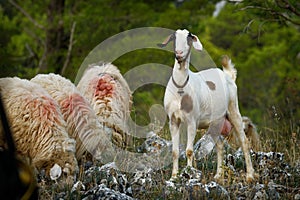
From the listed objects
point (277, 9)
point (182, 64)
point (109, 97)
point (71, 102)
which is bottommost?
point (71, 102)

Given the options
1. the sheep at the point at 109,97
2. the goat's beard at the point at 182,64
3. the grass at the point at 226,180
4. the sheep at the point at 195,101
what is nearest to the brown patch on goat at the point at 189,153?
the sheep at the point at 195,101

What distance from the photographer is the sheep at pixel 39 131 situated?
18.4 ft

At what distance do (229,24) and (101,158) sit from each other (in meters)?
32.6

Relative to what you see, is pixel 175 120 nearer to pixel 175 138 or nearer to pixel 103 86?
pixel 175 138

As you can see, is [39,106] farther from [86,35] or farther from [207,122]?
[86,35]

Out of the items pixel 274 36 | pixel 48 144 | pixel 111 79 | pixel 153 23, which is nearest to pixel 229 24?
pixel 274 36

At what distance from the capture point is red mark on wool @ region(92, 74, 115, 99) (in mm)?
7641

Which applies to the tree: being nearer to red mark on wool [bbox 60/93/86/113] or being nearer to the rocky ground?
the rocky ground

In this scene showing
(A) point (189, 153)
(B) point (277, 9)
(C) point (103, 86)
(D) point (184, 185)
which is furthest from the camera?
(C) point (103, 86)

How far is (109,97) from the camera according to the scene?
25.0 ft

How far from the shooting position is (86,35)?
639 inches

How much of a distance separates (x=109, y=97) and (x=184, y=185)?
9.40 ft

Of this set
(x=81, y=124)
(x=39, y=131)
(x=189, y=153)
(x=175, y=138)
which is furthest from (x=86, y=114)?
(x=189, y=153)

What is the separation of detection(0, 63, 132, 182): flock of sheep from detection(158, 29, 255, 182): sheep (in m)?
1.21
